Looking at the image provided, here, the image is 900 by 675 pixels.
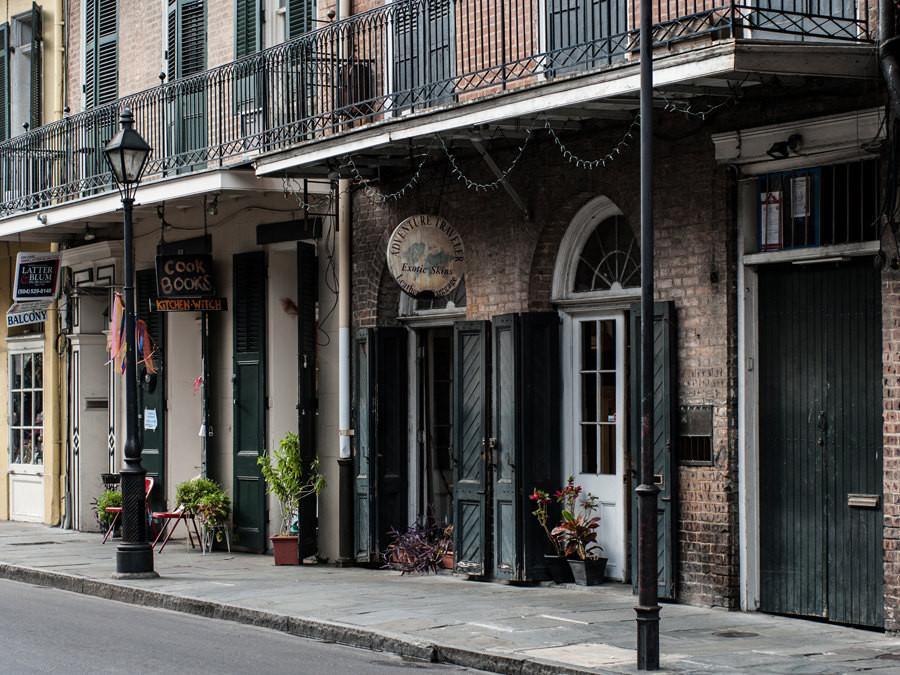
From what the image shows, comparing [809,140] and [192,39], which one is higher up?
[192,39]

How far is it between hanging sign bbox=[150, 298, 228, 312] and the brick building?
0.93ft

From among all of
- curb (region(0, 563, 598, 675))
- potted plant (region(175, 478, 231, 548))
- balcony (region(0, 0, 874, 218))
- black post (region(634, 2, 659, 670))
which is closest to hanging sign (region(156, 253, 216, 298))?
balcony (region(0, 0, 874, 218))

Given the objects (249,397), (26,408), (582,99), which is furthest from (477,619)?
(26,408)

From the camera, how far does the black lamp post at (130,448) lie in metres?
15.5

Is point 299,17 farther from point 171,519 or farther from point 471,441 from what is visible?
point 171,519

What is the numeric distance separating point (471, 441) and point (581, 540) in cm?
168

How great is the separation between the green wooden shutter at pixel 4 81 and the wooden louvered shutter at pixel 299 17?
769 cm

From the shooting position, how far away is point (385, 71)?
51.9ft

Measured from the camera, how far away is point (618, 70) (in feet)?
37.7

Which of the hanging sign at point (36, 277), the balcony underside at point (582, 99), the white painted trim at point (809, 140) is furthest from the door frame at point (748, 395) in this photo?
the hanging sign at point (36, 277)

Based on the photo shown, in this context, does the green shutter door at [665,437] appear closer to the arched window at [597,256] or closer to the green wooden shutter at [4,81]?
the arched window at [597,256]

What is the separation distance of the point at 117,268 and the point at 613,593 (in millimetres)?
10156

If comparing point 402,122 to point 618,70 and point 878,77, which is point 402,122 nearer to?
point 618,70

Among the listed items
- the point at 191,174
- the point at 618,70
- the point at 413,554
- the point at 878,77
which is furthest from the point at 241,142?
the point at 878,77
